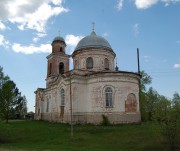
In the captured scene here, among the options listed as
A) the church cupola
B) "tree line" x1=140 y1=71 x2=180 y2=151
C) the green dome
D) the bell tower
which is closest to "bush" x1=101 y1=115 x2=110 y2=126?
the green dome

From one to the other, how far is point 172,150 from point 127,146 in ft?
9.42

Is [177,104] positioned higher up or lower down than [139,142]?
higher up

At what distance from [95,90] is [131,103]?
4.64 m

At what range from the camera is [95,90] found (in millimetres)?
30125

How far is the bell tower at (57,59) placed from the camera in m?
41.1

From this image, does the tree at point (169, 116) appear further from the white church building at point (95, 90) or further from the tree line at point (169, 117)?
the white church building at point (95, 90)

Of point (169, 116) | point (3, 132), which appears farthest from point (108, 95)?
point (169, 116)

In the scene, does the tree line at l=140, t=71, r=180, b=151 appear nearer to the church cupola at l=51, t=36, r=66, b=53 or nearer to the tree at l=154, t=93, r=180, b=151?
the tree at l=154, t=93, r=180, b=151

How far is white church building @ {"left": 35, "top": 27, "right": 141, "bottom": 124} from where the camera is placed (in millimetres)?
29344

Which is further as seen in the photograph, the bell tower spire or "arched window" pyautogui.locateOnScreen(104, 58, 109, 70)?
the bell tower spire

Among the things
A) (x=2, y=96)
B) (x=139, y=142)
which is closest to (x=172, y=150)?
(x=139, y=142)

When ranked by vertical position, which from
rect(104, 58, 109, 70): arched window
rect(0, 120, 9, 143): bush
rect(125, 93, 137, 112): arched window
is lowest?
rect(0, 120, 9, 143): bush

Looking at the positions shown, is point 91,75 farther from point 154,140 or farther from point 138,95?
point 154,140

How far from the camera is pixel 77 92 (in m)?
30.8
